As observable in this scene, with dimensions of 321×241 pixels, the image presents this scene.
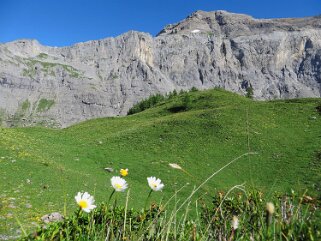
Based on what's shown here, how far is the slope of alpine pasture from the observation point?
18.8 metres

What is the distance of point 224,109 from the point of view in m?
41.3

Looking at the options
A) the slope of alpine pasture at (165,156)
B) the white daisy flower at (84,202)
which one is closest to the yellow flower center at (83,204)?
the white daisy flower at (84,202)

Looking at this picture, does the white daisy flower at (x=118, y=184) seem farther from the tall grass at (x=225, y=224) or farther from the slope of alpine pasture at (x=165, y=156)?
the slope of alpine pasture at (x=165, y=156)

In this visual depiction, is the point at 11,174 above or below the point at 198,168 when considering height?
above

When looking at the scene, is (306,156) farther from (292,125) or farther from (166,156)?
(166,156)

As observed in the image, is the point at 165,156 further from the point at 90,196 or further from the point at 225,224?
the point at 90,196

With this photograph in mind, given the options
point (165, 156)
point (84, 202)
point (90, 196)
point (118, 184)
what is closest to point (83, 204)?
point (84, 202)

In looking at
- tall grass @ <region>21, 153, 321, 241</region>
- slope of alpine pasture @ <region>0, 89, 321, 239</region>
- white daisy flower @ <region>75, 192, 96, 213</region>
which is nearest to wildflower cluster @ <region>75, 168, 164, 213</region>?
white daisy flower @ <region>75, 192, 96, 213</region>

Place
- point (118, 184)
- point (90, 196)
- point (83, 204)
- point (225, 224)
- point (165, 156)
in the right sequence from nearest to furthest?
point (83, 204) → point (90, 196) → point (118, 184) → point (225, 224) → point (165, 156)

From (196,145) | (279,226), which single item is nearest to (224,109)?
(196,145)

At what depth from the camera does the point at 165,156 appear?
29672 millimetres

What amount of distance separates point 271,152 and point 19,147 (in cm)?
1954

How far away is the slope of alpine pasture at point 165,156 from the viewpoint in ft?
61.7

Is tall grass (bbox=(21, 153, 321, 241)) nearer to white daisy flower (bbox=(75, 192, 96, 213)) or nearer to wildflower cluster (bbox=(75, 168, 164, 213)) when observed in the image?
wildflower cluster (bbox=(75, 168, 164, 213))
